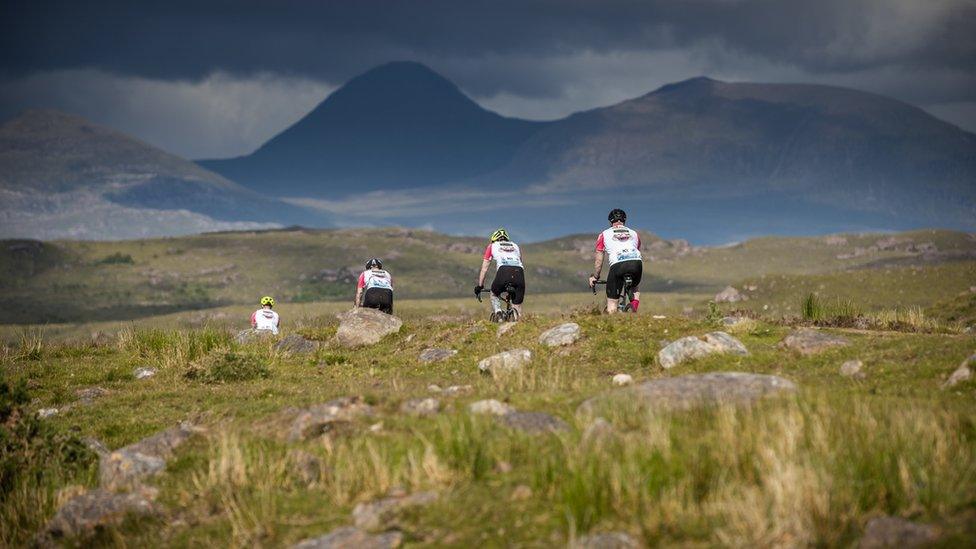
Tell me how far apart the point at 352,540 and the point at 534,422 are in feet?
12.3

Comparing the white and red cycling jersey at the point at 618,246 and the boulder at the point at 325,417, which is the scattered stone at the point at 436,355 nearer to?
the white and red cycling jersey at the point at 618,246

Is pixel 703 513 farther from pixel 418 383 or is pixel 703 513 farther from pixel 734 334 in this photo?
pixel 734 334

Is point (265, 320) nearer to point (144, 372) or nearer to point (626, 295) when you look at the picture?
point (144, 372)

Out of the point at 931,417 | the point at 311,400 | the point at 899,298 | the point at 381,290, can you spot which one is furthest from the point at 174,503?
the point at 899,298

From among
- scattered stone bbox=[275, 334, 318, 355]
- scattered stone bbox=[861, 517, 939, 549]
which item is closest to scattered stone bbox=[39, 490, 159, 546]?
scattered stone bbox=[861, 517, 939, 549]

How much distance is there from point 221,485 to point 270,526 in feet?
5.66

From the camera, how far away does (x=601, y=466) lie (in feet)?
34.5

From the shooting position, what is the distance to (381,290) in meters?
31.0

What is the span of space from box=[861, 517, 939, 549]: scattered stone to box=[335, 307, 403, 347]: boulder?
18.7m

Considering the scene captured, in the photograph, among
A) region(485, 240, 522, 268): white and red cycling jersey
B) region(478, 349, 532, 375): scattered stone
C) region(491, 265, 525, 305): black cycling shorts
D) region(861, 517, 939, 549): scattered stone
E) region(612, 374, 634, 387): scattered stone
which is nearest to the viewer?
region(861, 517, 939, 549): scattered stone

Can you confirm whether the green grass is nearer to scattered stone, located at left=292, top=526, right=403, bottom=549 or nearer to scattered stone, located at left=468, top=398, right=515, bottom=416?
scattered stone, located at left=292, top=526, right=403, bottom=549

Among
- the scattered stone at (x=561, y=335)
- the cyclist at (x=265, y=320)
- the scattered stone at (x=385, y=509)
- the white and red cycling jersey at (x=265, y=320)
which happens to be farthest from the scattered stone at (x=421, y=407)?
the white and red cycling jersey at (x=265, y=320)

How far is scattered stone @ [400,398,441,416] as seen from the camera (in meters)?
14.5

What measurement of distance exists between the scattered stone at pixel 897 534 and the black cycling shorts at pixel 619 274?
16.2 meters
